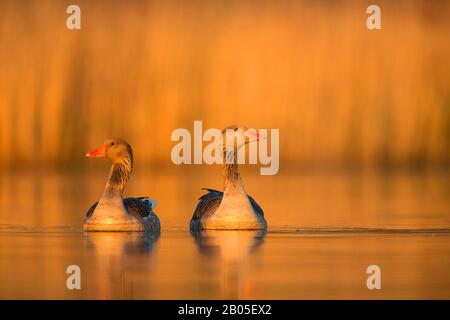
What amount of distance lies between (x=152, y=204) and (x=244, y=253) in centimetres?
349

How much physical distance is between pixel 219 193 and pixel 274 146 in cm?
2573

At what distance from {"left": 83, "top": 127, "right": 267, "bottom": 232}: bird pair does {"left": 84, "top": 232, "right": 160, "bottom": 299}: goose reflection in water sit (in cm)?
18

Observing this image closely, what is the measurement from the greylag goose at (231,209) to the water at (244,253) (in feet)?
0.72

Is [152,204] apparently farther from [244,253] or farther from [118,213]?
[244,253]

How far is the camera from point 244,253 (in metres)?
16.7

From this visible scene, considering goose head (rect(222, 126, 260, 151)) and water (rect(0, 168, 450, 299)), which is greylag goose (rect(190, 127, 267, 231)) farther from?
water (rect(0, 168, 450, 299))

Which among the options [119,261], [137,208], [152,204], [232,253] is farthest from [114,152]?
[119,261]

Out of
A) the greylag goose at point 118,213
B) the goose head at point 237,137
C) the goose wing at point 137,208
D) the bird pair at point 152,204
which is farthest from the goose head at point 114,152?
the goose head at point 237,137

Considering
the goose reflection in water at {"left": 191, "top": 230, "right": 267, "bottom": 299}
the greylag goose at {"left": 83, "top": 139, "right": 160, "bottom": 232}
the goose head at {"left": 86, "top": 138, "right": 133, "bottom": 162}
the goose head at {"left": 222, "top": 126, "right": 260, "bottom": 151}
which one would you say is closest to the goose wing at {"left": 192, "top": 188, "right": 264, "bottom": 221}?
the goose reflection in water at {"left": 191, "top": 230, "right": 267, "bottom": 299}

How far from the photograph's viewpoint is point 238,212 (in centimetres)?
1944

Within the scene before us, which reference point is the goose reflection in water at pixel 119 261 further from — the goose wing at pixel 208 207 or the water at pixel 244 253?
the goose wing at pixel 208 207

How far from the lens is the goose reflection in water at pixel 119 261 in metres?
13.8

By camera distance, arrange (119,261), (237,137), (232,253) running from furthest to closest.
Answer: (237,137)
(232,253)
(119,261)

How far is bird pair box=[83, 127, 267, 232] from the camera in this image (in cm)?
1911
